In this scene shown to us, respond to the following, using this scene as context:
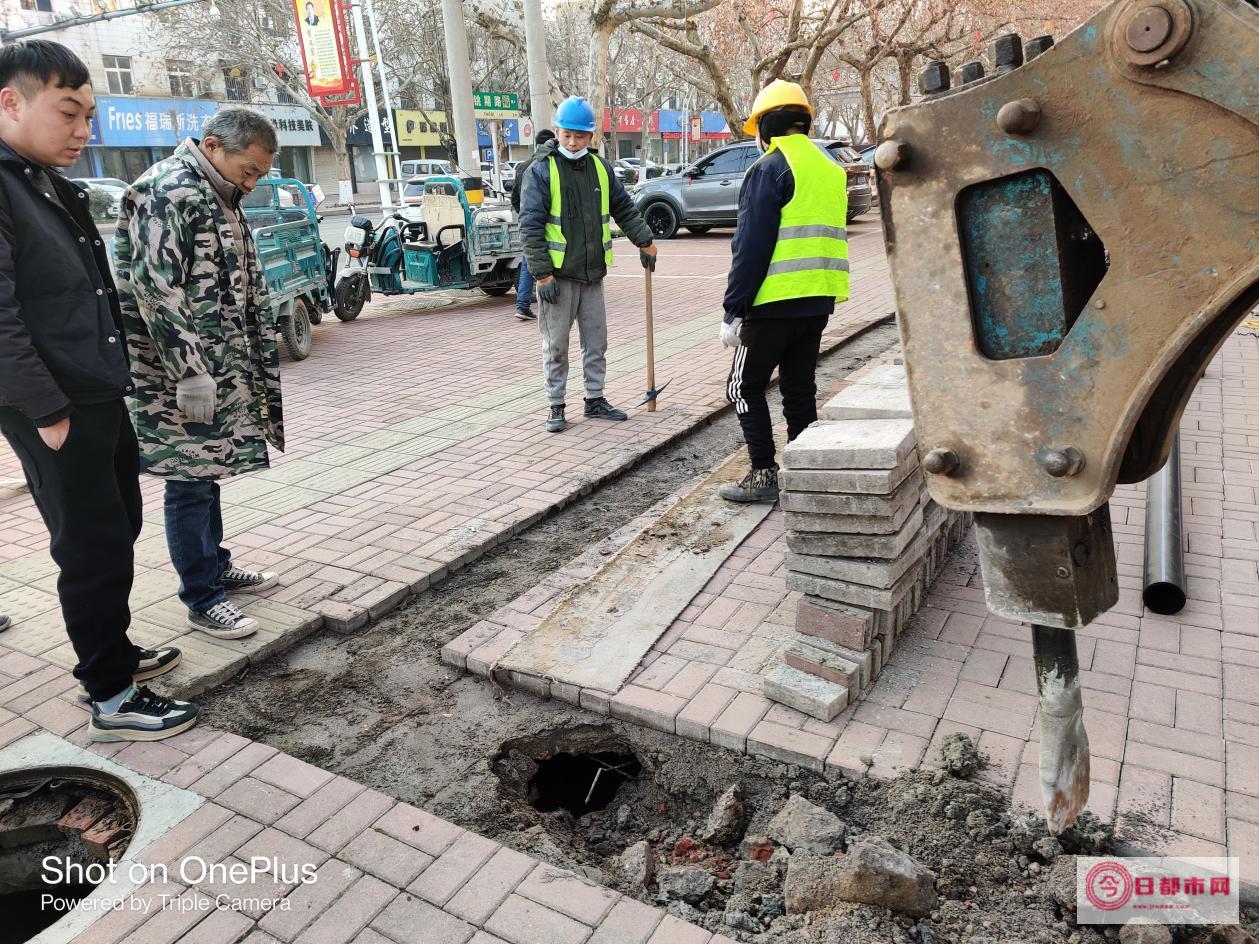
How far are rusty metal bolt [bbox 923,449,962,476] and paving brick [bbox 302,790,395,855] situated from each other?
76.5 inches

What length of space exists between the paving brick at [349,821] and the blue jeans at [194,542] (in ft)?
4.51

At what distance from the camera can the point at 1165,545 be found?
3721 mm

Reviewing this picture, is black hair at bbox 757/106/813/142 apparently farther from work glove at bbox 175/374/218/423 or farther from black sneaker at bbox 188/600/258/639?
black sneaker at bbox 188/600/258/639

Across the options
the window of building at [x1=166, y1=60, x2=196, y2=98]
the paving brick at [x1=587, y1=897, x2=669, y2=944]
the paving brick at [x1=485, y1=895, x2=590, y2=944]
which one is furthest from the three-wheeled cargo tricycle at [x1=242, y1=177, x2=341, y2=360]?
the window of building at [x1=166, y1=60, x2=196, y2=98]

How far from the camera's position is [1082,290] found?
4.32 feet

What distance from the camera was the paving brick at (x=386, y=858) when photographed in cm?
237

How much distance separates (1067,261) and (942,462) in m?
0.33

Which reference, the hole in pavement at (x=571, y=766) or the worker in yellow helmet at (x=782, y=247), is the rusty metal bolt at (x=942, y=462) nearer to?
the hole in pavement at (x=571, y=766)

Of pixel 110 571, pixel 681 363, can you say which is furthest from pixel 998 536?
pixel 681 363

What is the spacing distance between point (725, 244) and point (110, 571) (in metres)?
16.7

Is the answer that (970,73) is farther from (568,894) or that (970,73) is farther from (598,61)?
(598,61)

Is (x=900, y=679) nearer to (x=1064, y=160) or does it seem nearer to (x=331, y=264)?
(x=1064, y=160)

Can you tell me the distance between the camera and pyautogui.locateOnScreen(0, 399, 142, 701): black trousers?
2799mm

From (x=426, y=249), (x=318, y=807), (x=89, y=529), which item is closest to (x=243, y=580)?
(x=89, y=529)
